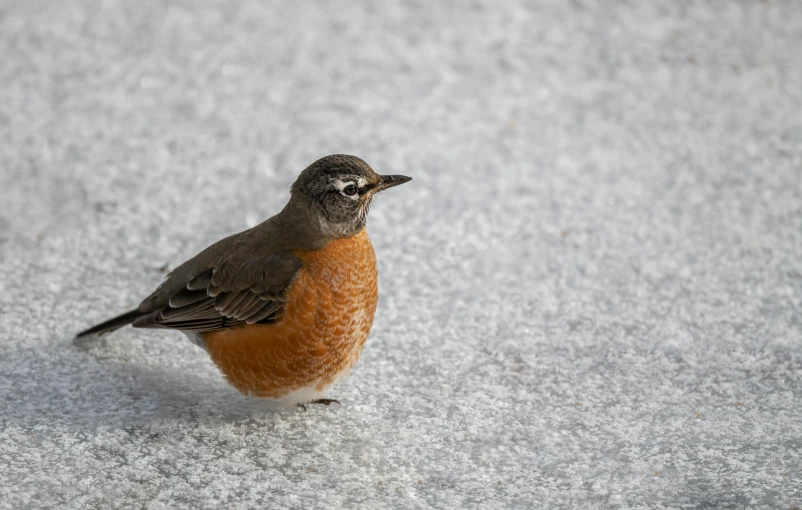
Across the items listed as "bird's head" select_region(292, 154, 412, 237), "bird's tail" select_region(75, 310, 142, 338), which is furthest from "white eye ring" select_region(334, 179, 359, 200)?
"bird's tail" select_region(75, 310, 142, 338)

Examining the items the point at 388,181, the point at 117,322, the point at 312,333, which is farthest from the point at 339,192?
the point at 117,322

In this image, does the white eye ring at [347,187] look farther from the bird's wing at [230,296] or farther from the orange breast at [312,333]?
the bird's wing at [230,296]

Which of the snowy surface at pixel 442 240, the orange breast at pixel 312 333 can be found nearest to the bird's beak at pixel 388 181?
the orange breast at pixel 312 333

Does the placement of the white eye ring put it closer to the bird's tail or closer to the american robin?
the american robin

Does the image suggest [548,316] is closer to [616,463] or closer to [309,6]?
[616,463]

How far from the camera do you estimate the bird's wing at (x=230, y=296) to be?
3.84m

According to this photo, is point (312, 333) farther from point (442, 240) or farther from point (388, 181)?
point (442, 240)

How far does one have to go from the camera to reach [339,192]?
3.93 metres

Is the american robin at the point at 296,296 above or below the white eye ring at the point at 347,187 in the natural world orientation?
below

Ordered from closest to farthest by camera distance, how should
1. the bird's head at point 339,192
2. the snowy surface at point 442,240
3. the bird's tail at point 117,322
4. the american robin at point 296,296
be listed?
the snowy surface at point 442,240, the american robin at point 296,296, the bird's head at point 339,192, the bird's tail at point 117,322

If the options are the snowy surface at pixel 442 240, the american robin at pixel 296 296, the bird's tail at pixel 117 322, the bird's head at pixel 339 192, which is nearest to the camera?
the snowy surface at pixel 442 240

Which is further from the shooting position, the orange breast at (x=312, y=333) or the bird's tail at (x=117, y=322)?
the bird's tail at (x=117, y=322)

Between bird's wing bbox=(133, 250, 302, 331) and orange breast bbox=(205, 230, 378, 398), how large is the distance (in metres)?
0.05

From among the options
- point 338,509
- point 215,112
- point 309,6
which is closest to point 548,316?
point 338,509
